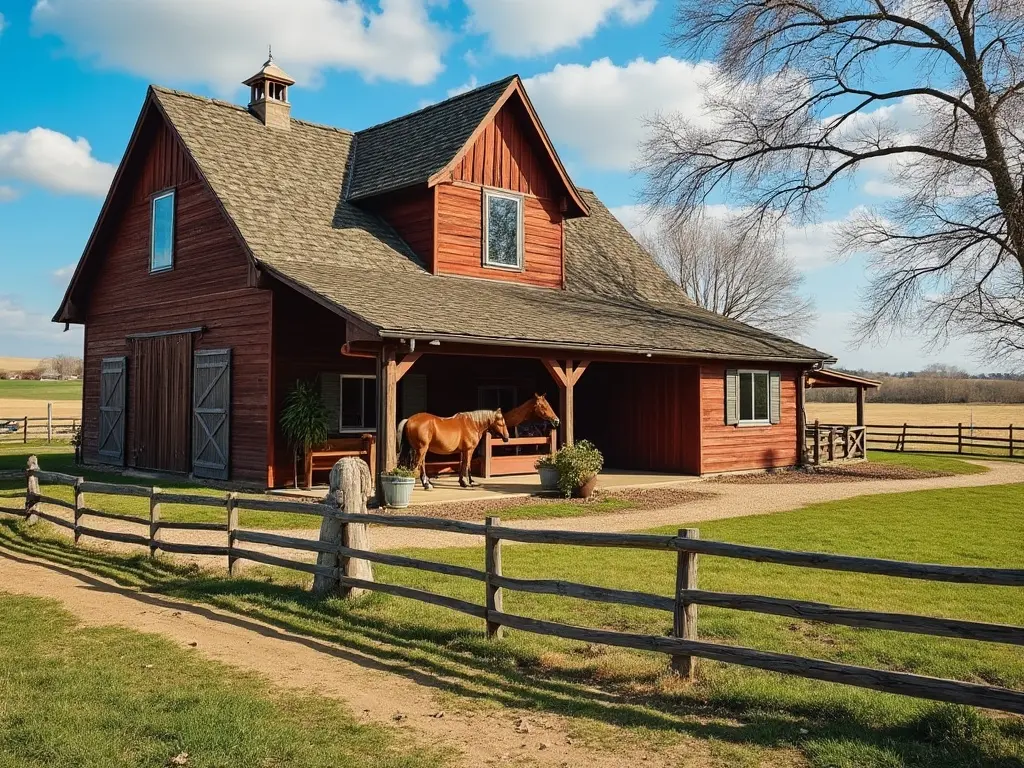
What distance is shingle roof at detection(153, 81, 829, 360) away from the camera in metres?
17.0

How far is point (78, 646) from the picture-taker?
7.45m

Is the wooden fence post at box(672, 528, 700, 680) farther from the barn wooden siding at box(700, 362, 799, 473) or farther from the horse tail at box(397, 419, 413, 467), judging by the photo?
the barn wooden siding at box(700, 362, 799, 473)

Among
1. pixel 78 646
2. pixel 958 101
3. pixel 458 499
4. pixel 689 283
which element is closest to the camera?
pixel 78 646

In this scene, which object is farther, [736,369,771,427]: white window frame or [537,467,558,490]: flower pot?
[736,369,771,427]: white window frame

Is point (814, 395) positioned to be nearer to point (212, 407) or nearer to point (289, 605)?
point (212, 407)

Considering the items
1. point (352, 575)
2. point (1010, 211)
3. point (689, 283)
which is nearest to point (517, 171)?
point (1010, 211)

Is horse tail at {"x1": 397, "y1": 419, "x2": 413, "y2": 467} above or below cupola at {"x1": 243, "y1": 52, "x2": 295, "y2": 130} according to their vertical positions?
below

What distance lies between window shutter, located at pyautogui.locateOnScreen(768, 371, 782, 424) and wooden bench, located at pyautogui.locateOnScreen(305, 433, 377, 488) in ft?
37.4

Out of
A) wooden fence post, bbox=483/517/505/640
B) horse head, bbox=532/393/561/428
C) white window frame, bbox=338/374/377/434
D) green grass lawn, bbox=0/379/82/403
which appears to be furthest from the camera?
green grass lawn, bbox=0/379/82/403

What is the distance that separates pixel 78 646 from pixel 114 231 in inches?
742

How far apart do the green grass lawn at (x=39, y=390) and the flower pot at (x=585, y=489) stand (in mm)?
71420

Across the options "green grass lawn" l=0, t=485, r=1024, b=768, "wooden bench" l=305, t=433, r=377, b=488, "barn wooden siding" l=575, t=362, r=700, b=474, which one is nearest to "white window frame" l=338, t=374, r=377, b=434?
"wooden bench" l=305, t=433, r=377, b=488

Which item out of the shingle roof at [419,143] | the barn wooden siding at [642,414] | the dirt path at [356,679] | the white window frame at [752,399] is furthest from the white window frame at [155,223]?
the white window frame at [752,399]

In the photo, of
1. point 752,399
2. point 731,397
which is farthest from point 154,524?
point 752,399
